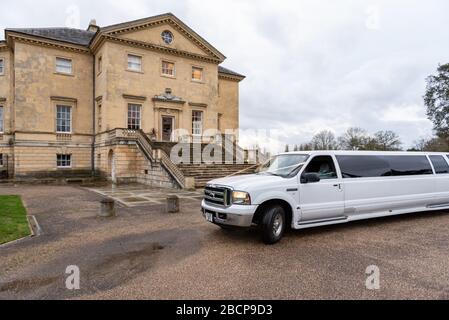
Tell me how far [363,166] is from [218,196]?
160 inches

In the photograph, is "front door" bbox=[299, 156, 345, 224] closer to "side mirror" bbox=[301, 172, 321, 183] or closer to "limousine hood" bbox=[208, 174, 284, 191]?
"side mirror" bbox=[301, 172, 321, 183]

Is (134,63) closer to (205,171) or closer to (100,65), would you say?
(100,65)

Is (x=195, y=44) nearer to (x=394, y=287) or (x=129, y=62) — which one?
(x=129, y=62)

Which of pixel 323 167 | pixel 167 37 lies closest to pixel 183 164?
pixel 167 37

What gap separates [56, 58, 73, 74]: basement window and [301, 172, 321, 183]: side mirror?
2470 cm

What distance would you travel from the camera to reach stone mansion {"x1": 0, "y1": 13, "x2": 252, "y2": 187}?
2292 cm

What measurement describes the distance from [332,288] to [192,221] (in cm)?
516

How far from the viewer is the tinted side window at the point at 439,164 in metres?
9.53

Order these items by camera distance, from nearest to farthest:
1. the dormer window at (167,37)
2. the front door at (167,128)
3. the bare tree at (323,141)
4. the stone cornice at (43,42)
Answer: the stone cornice at (43,42), the dormer window at (167,37), the front door at (167,128), the bare tree at (323,141)

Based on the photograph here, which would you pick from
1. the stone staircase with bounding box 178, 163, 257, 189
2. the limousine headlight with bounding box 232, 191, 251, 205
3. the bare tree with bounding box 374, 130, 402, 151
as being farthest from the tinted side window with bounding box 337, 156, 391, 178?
the bare tree with bounding box 374, 130, 402, 151

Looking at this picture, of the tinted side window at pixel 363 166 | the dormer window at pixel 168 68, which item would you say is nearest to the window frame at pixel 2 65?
the dormer window at pixel 168 68

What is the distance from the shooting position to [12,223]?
8.09 metres

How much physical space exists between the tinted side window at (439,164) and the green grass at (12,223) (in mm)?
11922

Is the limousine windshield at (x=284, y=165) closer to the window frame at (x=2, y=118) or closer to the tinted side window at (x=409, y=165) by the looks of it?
the tinted side window at (x=409, y=165)
